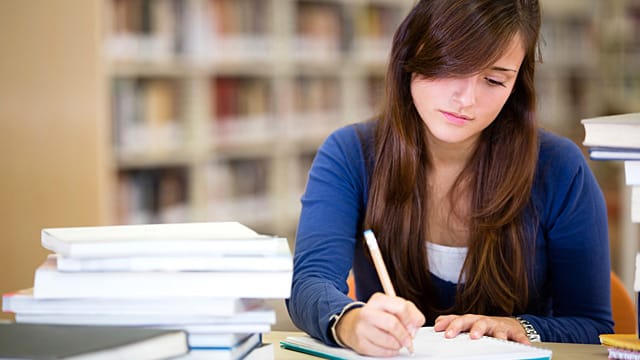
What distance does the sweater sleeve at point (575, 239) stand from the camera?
1575 millimetres

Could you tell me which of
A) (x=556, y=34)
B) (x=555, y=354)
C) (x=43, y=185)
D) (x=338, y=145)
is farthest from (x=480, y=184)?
(x=556, y=34)

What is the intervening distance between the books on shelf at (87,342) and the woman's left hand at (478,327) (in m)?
0.41

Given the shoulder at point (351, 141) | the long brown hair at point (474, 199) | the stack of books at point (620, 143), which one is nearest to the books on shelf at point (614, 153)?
the stack of books at point (620, 143)

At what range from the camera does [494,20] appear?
142cm

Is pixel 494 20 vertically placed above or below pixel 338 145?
above

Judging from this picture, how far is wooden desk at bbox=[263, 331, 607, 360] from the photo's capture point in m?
1.19

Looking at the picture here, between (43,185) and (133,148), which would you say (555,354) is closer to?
(43,185)

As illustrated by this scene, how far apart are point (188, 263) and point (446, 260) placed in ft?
2.33

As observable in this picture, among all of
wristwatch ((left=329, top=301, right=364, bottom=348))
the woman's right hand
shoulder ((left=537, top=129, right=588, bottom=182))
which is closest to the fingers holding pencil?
the woman's right hand

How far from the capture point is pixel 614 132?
44.0 inches

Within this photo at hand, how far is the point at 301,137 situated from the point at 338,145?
2691mm

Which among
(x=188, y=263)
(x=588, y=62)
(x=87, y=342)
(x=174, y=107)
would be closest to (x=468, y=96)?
(x=188, y=263)

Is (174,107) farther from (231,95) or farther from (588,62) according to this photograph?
(588,62)

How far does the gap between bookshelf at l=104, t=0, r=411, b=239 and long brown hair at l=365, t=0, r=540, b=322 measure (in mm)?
1851
